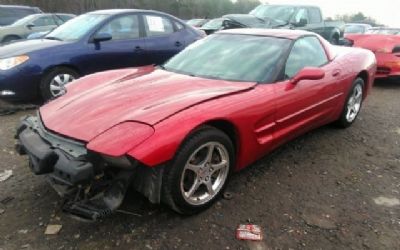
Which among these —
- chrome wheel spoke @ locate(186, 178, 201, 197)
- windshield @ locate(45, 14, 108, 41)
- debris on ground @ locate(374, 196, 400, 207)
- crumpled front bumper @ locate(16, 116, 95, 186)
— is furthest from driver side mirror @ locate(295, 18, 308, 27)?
crumpled front bumper @ locate(16, 116, 95, 186)

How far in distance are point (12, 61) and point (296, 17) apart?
786 centimetres

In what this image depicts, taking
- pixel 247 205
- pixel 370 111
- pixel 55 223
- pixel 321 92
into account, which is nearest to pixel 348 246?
pixel 247 205

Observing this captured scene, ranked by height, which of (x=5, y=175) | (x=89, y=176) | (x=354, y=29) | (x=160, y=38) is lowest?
(x=5, y=175)

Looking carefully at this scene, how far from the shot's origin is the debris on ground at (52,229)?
9.11 ft

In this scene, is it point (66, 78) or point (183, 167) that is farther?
point (66, 78)

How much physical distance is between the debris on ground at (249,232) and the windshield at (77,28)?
14.3 feet

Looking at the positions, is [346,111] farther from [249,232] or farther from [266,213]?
[249,232]

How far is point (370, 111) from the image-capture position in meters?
6.14

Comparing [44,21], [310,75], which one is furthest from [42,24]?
[310,75]

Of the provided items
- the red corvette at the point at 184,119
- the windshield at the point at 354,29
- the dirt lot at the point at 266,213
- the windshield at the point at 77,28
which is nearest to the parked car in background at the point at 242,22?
the windshield at the point at 77,28

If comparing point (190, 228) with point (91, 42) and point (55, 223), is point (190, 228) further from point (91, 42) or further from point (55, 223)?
point (91, 42)

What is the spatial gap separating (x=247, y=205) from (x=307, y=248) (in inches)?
25.3

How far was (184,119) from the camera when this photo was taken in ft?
8.91

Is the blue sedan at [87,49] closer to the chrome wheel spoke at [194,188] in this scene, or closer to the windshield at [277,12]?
the chrome wheel spoke at [194,188]
